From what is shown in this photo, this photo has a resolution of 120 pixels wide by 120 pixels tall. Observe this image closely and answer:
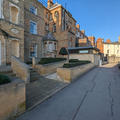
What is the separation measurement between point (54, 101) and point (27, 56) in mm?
11406

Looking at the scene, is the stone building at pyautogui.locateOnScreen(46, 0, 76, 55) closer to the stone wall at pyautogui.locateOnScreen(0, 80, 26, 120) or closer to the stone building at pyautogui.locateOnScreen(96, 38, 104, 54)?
the stone wall at pyautogui.locateOnScreen(0, 80, 26, 120)

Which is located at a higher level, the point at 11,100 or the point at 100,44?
the point at 100,44

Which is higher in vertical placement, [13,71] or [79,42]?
[79,42]

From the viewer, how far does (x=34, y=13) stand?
1552cm

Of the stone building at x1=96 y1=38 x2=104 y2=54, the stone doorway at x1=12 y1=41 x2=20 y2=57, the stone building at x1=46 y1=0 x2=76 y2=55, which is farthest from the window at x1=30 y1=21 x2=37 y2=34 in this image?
the stone building at x1=96 y1=38 x2=104 y2=54

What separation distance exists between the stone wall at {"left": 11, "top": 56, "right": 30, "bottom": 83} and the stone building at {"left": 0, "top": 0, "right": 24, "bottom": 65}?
243 centimetres

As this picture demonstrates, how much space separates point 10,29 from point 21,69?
5.36 m

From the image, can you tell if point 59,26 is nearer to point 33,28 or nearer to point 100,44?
point 33,28

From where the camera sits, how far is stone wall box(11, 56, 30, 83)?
655 cm

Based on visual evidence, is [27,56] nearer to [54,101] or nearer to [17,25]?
[17,25]

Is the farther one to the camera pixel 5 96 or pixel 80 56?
pixel 80 56

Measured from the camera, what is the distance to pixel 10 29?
29.9 ft

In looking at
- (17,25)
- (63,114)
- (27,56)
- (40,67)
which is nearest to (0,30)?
(17,25)

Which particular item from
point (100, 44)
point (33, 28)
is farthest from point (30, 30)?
point (100, 44)
